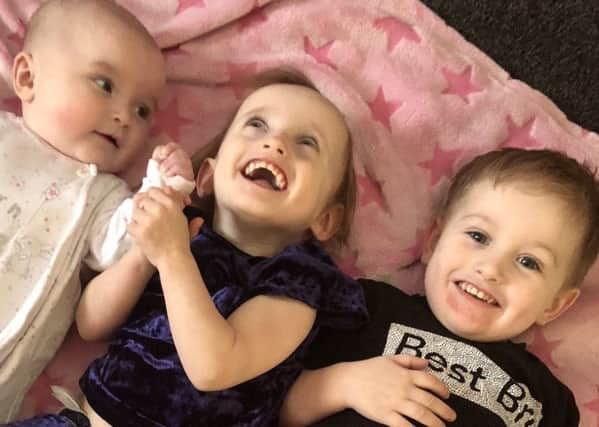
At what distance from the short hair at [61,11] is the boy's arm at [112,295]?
39 centimetres

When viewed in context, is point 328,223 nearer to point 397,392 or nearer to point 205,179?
point 205,179

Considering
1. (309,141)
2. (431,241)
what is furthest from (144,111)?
(431,241)

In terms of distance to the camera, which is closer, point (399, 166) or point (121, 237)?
point (121, 237)

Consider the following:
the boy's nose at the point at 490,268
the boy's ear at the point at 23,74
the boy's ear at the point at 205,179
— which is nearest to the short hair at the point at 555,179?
the boy's nose at the point at 490,268

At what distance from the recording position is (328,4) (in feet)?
4.93

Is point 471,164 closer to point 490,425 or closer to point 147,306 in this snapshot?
point 490,425

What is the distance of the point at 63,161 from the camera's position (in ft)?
4.38

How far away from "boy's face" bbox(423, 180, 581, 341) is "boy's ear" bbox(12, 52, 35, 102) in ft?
2.34

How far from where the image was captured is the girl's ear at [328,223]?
137 centimetres

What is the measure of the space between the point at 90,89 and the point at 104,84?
0.09 ft

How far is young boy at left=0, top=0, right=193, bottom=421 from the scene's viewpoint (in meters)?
1.25

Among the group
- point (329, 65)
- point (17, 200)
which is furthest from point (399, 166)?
point (17, 200)

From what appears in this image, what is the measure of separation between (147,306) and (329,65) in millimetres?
538

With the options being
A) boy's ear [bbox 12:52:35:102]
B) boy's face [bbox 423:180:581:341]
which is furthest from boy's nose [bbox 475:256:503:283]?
boy's ear [bbox 12:52:35:102]
